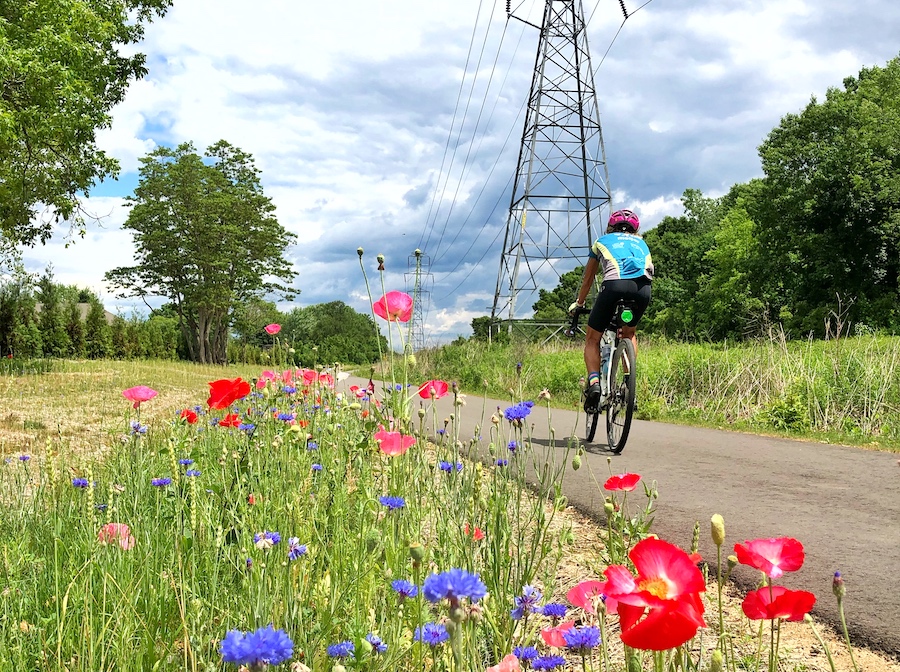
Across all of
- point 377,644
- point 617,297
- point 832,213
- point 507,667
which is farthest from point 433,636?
point 832,213

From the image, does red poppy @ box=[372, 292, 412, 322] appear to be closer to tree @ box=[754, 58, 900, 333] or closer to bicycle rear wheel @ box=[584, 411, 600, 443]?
bicycle rear wheel @ box=[584, 411, 600, 443]

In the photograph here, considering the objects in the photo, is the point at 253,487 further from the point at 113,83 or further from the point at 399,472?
the point at 113,83

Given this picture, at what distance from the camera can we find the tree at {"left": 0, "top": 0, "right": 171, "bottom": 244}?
10836mm

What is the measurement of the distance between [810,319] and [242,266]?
28284 millimetres

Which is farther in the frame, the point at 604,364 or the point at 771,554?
the point at 604,364

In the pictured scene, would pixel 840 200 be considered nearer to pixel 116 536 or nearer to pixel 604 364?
pixel 604 364

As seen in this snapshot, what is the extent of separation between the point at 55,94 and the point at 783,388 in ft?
42.8

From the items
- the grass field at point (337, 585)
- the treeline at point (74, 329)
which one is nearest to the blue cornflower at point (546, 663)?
the grass field at point (337, 585)

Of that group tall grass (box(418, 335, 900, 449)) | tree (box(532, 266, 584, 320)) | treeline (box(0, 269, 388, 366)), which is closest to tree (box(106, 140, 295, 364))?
treeline (box(0, 269, 388, 366))

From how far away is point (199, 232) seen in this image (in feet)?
106

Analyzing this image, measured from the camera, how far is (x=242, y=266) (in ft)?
111

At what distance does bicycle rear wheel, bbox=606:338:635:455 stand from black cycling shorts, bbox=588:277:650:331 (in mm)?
238

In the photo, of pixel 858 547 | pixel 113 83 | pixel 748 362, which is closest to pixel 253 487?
pixel 858 547

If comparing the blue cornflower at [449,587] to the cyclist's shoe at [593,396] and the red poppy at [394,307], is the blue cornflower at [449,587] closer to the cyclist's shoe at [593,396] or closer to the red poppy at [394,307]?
the red poppy at [394,307]
